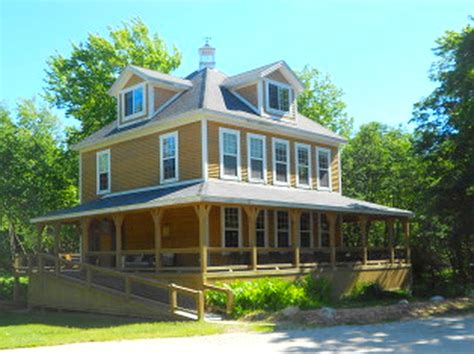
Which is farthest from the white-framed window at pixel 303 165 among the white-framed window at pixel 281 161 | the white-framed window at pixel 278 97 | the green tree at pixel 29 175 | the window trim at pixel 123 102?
the green tree at pixel 29 175

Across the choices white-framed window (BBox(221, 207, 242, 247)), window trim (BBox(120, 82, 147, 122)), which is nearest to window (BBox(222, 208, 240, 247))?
white-framed window (BBox(221, 207, 242, 247))

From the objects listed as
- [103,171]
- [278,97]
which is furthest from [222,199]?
[103,171]

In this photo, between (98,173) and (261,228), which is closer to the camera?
(261,228)

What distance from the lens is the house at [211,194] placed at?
20688 millimetres

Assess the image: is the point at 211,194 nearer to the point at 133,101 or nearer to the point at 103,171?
the point at 133,101

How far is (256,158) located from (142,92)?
5.71 m

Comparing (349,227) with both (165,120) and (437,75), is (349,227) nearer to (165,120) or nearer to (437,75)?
(437,75)

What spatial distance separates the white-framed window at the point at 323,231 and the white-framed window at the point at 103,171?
9487 mm

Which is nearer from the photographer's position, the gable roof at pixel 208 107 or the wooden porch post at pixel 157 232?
the wooden porch post at pixel 157 232

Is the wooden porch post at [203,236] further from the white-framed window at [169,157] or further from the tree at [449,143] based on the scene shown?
the tree at [449,143]

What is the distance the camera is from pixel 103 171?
2742 centimetres

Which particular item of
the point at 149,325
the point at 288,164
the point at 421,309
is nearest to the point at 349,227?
the point at 288,164

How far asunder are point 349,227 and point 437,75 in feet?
45.4

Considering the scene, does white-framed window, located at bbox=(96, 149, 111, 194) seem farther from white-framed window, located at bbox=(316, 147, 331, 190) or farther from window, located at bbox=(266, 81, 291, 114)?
white-framed window, located at bbox=(316, 147, 331, 190)
